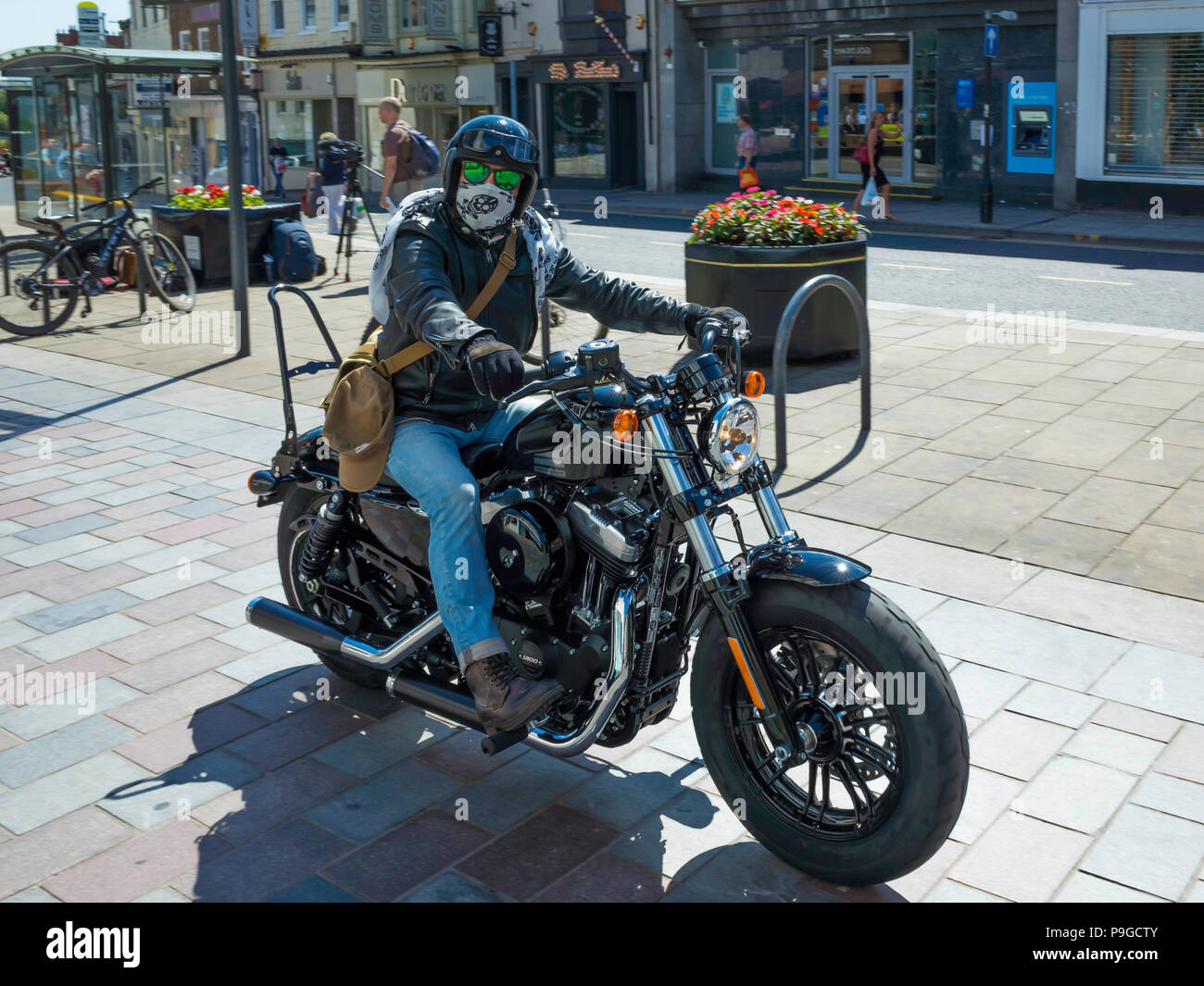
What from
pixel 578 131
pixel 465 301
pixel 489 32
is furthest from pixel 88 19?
pixel 465 301

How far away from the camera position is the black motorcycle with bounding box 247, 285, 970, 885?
10.6 feet

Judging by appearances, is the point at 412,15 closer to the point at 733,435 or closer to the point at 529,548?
the point at 529,548

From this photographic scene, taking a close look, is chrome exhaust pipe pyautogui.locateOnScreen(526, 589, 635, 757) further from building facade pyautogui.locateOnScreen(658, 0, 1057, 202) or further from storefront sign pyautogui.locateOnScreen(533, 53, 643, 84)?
storefront sign pyautogui.locateOnScreen(533, 53, 643, 84)

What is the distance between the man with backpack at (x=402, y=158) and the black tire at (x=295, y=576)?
332 inches

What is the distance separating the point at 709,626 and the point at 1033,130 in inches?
856

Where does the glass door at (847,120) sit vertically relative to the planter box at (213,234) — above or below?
above

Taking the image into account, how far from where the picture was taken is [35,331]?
11820mm

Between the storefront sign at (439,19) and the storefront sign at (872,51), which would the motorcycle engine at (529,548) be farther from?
the storefront sign at (439,19)

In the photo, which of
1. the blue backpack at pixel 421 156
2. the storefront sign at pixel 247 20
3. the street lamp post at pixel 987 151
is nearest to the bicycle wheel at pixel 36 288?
the blue backpack at pixel 421 156

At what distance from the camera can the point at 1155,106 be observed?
69.9ft

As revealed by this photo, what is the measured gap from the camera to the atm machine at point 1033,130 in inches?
893

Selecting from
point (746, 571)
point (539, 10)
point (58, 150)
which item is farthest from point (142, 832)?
point (539, 10)

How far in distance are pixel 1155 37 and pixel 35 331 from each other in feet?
57.4

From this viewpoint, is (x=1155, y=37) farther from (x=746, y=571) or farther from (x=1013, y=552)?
(x=746, y=571)
